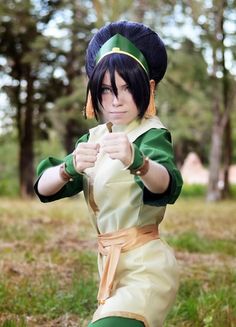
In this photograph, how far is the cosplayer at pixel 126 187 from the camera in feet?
5.74

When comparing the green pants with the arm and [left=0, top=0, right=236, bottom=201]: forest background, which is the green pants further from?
[left=0, top=0, right=236, bottom=201]: forest background

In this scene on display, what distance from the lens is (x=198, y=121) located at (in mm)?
24031

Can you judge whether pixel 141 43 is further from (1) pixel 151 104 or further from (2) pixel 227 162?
(2) pixel 227 162

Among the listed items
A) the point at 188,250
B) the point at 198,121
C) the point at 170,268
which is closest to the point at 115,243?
the point at 170,268

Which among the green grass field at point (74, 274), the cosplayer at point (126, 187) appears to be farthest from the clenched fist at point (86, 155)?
the green grass field at point (74, 274)

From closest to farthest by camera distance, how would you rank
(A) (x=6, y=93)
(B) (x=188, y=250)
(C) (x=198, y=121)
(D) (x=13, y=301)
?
(D) (x=13, y=301) < (B) (x=188, y=250) < (A) (x=6, y=93) < (C) (x=198, y=121)

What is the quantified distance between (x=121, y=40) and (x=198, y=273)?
2.77 metres

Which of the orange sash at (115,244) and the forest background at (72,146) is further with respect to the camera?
the forest background at (72,146)

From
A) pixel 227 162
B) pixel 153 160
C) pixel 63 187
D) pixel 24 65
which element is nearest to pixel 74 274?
pixel 63 187

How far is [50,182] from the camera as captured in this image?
183 centimetres

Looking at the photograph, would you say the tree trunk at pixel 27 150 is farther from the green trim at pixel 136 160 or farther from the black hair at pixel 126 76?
the green trim at pixel 136 160

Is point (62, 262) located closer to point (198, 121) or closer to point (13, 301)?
point (13, 301)

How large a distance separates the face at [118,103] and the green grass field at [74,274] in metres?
1.23

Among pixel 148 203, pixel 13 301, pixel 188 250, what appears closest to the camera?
pixel 148 203
